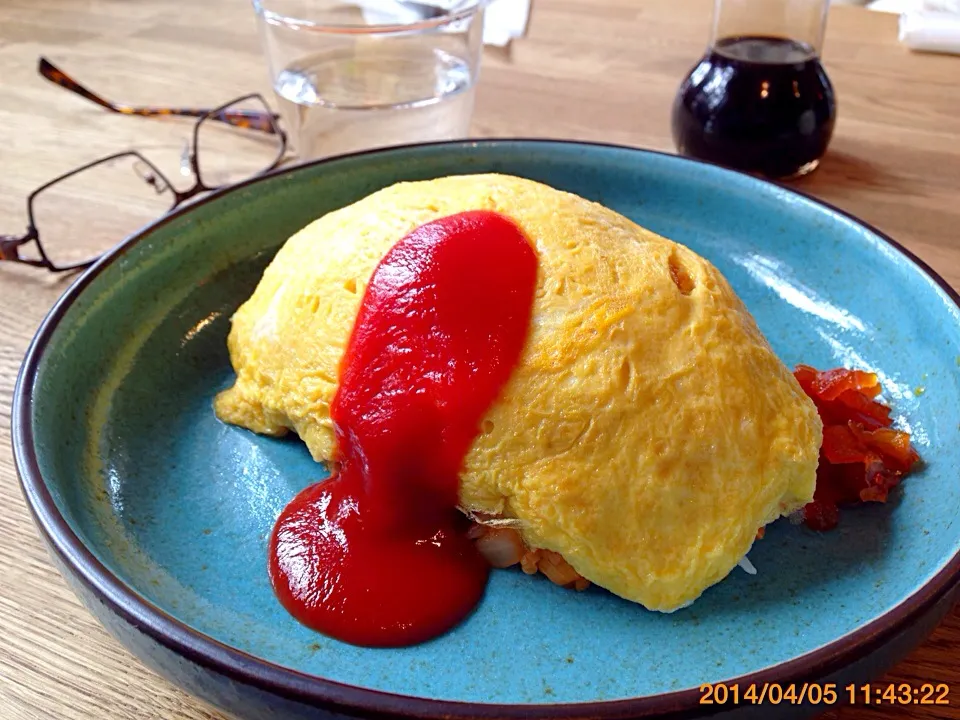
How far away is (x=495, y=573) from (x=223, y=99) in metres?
2.29

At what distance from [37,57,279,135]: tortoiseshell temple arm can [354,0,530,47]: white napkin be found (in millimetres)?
459

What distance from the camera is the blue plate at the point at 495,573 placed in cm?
103

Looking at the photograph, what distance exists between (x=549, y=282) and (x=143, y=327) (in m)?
0.85

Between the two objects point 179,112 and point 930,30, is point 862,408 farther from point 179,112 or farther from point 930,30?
point 930,30

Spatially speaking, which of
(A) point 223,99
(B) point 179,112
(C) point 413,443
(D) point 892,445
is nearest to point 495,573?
(C) point 413,443

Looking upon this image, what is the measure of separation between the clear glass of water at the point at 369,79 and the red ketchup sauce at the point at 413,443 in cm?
113

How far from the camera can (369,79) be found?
8.00 ft

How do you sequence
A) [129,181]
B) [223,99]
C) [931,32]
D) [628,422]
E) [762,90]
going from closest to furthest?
[628,422], [762,90], [129,181], [223,99], [931,32]

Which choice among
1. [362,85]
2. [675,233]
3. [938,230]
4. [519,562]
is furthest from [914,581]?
[362,85]

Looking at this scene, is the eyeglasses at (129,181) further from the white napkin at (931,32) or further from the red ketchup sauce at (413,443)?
the white napkin at (931,32)

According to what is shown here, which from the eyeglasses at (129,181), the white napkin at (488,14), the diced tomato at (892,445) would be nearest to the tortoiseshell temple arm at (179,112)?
the eyeglasses at (129,181)

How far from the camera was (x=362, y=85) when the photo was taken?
2.43 m

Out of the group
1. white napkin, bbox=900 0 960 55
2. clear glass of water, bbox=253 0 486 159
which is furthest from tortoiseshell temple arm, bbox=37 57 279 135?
white napkin, bbox=900 0 960 55

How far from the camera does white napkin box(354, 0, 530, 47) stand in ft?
8.75
